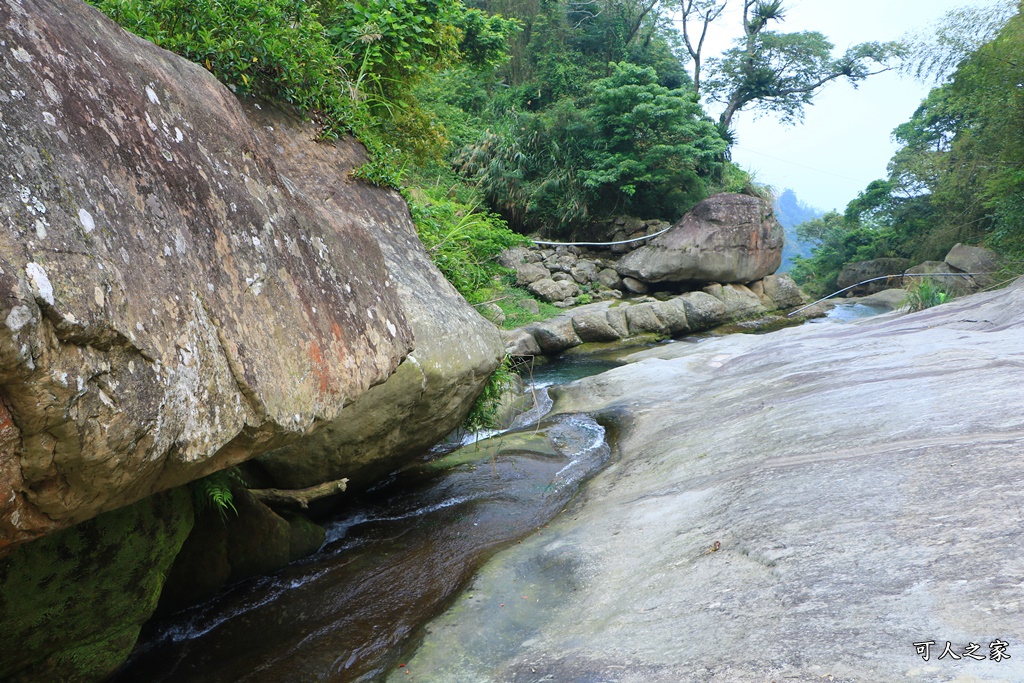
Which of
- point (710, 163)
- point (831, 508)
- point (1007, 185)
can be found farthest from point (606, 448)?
point (710, 163)

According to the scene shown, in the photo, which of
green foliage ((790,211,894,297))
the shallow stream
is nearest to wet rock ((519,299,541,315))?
the shallow stream

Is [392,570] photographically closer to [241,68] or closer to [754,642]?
[754,642]

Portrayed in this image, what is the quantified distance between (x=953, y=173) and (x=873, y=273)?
579 centimetres

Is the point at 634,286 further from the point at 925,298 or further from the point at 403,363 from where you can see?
the point at 403,363

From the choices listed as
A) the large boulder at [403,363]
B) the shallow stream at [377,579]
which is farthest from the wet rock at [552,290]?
the large boulder at [403,363]

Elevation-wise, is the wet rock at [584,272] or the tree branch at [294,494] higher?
the wet rock at [584,272]

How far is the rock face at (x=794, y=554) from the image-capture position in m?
2.23

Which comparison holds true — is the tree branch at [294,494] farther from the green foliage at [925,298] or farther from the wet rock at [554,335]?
the green foliage at [925,298]

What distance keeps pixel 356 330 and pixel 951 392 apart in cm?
384

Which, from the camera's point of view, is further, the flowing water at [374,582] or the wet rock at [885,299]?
the wet rock at [885,299]

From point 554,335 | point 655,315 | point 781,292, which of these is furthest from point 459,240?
point 781,292

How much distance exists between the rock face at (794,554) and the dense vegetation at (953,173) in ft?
38.1

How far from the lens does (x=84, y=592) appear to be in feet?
→ 10.0

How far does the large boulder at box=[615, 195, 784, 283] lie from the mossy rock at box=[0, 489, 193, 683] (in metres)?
16.6
